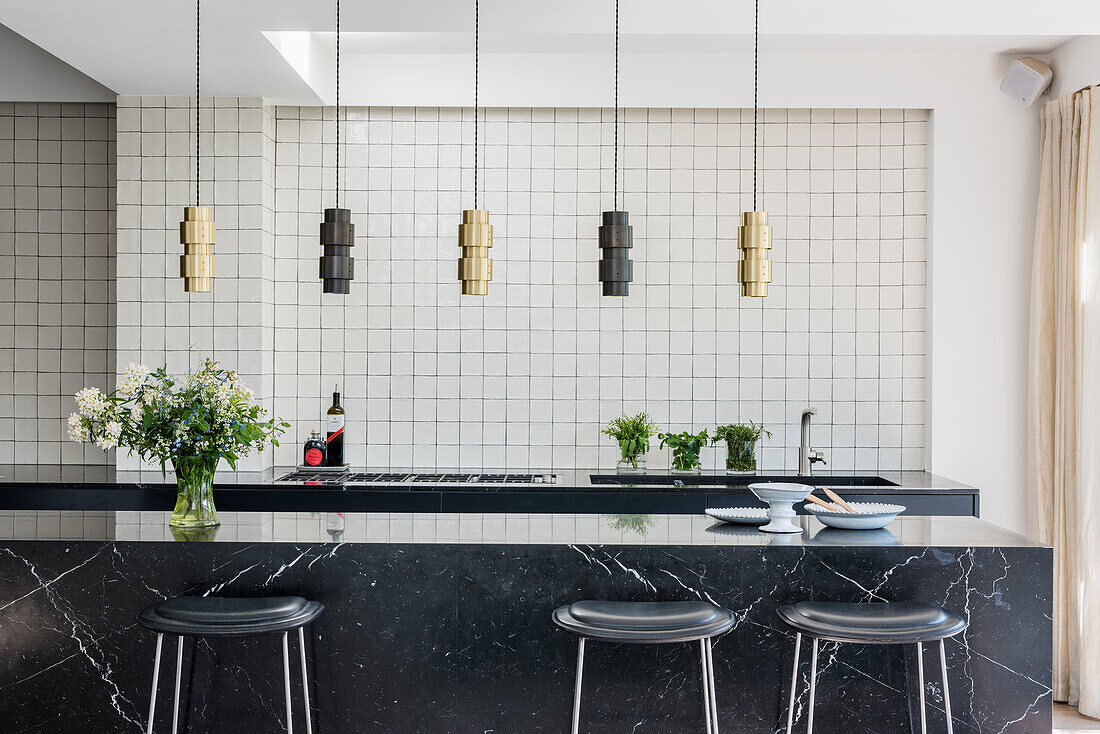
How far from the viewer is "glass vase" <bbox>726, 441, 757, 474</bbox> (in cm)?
389

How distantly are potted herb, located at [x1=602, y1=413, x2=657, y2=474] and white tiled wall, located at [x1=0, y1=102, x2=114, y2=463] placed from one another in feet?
8.04

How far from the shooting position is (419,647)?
2.43m

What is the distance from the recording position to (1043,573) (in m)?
2.36

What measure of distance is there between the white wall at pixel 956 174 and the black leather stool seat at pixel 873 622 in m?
2.01

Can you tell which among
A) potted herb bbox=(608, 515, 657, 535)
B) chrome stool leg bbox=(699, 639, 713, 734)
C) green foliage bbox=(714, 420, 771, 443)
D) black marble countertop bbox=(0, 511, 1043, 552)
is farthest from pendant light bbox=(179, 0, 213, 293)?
green foliage bbox=(714, 420, 771, 443)

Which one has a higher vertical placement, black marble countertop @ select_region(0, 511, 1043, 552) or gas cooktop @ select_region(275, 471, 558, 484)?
black marble countertop @ select_region(0, 511, 1043, 552)

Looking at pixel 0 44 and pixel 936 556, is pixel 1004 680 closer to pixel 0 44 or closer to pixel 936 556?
pixel 936 556

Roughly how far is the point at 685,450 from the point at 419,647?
1798 mm

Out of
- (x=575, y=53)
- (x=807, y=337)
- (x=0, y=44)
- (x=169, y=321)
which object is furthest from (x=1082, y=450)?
(x=0, y=44)

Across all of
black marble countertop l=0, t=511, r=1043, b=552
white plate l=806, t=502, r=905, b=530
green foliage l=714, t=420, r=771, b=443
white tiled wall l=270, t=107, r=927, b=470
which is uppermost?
white tiled wall l=270, t=107, r=927, b=470

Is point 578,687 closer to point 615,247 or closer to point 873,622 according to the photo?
point 873,622

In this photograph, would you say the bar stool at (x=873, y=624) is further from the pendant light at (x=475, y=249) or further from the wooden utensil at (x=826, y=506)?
the pendant light at (x=475, y=249)

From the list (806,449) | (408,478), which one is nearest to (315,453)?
(408,478)

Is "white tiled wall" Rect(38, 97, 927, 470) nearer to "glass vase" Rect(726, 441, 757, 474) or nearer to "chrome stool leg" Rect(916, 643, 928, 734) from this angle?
"glass vase" Rect(726, 441, 757, 474)
